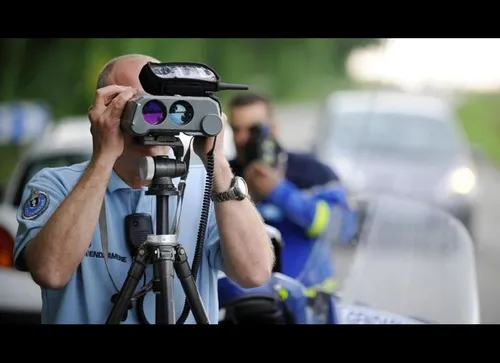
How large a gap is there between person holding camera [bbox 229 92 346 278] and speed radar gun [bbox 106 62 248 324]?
1.66 metres

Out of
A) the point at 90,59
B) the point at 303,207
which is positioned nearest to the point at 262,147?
the point at 303,207

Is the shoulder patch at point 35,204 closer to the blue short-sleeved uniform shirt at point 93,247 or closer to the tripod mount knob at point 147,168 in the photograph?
the blue short-sleeved uniform shirt at point 93,247

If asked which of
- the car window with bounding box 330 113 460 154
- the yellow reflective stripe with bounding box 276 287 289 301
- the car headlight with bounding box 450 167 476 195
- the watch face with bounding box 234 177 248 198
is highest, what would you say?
the car window with bounding box 330 113 460 154

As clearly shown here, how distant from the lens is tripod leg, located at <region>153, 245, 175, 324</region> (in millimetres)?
2613

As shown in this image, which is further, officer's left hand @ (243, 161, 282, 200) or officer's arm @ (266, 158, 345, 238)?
officer's left hand @ (243, 161, 282, 200)

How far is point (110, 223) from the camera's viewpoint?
2797 millimetres

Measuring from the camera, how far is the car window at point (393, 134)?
10.6 metres

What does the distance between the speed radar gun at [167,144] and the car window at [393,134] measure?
790 cm

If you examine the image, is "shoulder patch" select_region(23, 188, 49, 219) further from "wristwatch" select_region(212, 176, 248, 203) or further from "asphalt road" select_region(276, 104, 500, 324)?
"asphalt road" select_region(276, 104, 500, 324)

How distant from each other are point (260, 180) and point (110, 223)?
196 centimetres

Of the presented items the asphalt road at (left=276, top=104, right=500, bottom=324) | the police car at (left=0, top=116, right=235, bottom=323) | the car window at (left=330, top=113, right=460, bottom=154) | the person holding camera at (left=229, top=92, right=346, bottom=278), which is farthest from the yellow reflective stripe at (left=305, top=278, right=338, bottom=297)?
the car window at (left=330, top=113, right=460, bottom=154)

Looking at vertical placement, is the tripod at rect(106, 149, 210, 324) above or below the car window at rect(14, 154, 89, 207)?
below

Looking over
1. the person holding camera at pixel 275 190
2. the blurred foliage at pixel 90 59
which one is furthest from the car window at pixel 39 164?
the blurred foliage at pixel 90 59
